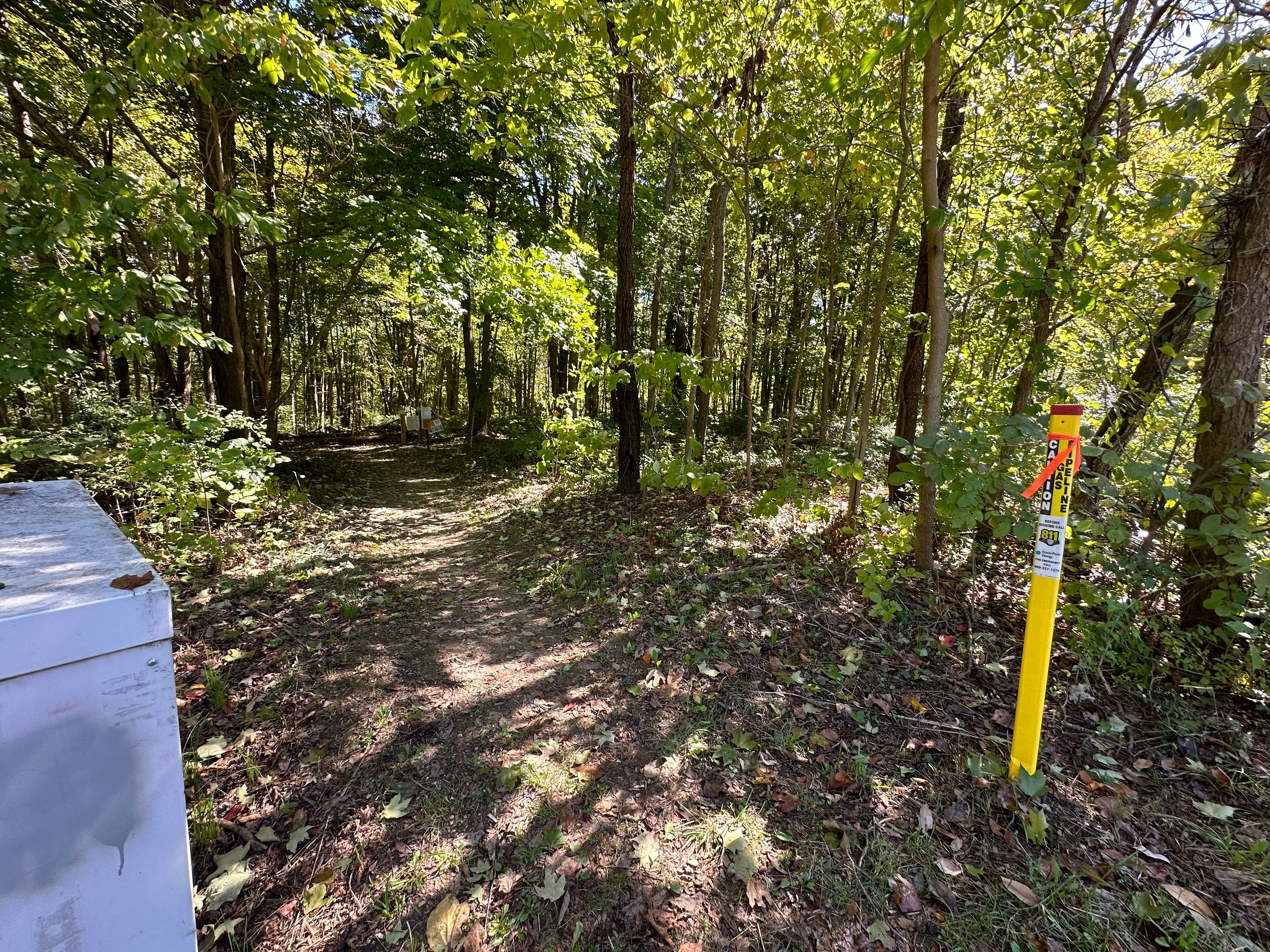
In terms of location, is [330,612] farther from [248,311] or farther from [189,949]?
[248,311]

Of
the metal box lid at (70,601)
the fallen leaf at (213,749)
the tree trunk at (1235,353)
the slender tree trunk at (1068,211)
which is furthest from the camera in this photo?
the slender tree trunk at (1068,211)

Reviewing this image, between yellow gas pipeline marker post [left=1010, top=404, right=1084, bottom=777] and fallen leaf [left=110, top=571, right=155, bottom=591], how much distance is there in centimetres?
278

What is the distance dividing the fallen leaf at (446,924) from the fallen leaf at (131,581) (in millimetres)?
1498

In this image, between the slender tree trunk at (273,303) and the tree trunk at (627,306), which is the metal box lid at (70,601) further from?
the slender tree trunk at (273,303)

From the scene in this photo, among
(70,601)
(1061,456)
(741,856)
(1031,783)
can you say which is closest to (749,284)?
(1061,456)

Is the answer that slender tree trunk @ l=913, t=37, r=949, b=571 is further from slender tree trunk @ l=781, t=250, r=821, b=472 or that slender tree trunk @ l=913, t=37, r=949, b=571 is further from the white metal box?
the white metal box

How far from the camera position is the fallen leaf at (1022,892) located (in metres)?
1.88

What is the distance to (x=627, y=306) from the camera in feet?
21.9

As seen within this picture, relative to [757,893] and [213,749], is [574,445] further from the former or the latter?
[757,893]

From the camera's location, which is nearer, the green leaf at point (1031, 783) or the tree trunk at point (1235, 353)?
the green leaf at point (1031, 783)

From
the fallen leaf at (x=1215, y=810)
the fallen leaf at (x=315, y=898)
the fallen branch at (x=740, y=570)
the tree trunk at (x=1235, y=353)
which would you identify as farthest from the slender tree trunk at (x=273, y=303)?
the fallen leaf at (x=1215, y=810)

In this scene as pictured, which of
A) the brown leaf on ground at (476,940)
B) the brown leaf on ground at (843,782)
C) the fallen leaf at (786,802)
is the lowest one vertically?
the brown leaf on ground at (476,940)

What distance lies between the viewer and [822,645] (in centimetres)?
348

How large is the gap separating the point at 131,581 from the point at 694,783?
2241 mm
